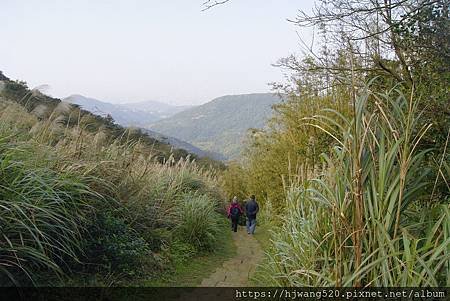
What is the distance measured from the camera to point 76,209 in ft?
14.1

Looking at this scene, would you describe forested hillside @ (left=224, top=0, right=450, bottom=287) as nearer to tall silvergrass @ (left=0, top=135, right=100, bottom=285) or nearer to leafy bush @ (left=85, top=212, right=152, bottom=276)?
leafy bush @ (left=85, top=212, right=152, bottom=276)

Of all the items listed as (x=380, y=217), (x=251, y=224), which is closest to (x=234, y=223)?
(x=251, y=224)

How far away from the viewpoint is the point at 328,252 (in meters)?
3.49

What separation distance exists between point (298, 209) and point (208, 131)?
136527 mm

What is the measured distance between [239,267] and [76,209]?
11.8 feet

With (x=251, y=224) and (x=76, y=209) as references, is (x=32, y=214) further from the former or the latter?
(x=251, y=224)

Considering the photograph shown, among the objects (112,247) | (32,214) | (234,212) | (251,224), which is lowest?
(251,224)

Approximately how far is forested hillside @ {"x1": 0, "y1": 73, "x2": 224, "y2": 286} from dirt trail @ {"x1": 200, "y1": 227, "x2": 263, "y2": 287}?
2.17 ft

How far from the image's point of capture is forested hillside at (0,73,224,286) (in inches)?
139

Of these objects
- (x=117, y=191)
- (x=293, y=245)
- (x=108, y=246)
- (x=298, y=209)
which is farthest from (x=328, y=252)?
(x=117, y=191)

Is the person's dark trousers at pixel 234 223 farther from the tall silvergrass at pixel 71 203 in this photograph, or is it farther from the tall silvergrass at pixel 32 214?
the tall silvergrass at pixel 32 214

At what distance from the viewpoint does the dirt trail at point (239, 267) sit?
5758 mm

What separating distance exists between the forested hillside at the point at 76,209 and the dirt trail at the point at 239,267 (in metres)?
0.66

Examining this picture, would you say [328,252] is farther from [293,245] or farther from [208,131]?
[208,131]
